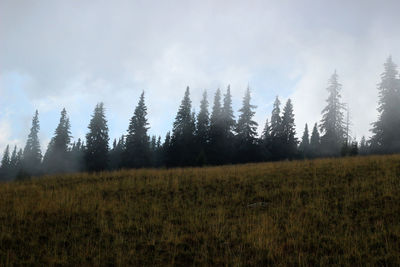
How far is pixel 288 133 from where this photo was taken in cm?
5116

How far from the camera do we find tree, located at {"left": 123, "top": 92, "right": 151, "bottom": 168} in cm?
4392

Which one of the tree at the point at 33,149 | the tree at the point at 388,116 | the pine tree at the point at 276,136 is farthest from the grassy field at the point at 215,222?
the tree at the point at 33,149

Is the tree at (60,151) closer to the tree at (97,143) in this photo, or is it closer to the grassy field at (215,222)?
the tree at (97,143)

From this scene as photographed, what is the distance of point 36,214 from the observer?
8.62 metres

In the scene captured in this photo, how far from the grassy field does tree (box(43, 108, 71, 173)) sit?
39140 mm

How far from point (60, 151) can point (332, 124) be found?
47847mm

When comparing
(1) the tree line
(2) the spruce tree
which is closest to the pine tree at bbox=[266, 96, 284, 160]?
(1) the tree line

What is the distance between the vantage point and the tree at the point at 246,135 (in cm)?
4359

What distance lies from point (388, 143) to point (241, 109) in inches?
855

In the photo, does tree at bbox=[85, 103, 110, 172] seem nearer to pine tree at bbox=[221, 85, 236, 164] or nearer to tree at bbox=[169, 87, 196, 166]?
tree at bbox=[169, 87, 196, 166]

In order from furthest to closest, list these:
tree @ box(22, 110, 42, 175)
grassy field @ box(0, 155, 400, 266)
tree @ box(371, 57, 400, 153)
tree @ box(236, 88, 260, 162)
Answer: tree @ box(22, 110, 42, 175), tree @ box(236, 88, 260, 162), tree @ box(371, 57, 400, 153), grassy field @ box(0, 155, 400, 266)

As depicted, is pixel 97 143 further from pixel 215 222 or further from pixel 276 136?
pixel 215 222

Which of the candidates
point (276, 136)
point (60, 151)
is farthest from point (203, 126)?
point (60, 151)

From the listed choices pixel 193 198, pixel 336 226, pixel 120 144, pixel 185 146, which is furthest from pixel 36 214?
pixel 120 144
